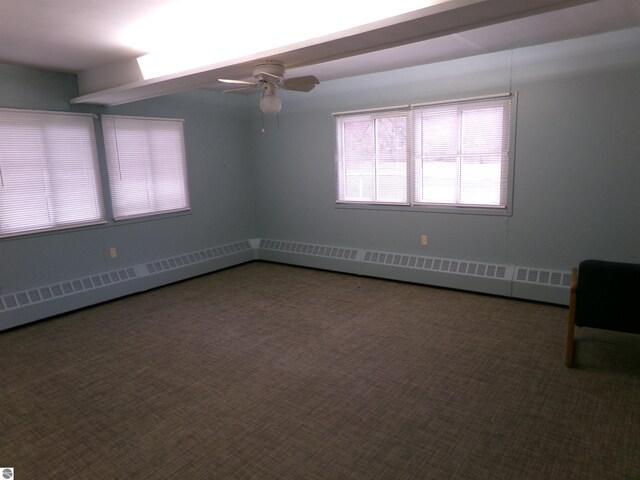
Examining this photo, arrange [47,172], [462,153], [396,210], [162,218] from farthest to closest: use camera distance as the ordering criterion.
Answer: [162,218], [396,210], [462,153], [47,172]

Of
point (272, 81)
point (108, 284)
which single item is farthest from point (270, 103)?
point (108, 284)

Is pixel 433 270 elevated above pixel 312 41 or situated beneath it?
situated beneath

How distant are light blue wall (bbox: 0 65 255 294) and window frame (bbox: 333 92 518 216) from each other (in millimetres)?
1654

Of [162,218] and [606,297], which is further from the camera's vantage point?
[162,218]

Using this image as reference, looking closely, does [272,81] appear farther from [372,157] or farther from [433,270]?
[433,270]

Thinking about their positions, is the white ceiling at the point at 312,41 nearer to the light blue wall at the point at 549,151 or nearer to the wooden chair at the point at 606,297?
the light blue wall at the point at 549,151

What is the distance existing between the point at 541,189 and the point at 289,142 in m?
3.33

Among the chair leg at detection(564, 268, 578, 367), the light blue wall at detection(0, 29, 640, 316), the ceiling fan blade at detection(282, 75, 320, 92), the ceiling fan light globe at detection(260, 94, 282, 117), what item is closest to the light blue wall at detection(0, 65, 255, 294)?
the light blue wall at detection(0, 29, 640, 316)

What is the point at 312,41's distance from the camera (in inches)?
107

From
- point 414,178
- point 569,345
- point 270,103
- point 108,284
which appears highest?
point 270,103

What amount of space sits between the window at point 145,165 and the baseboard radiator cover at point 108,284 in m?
0.69

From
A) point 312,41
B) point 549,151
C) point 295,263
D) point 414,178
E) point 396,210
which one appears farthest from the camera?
point 295,263

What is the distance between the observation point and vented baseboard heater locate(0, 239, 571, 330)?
4.26 m

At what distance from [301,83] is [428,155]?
2134 mm
